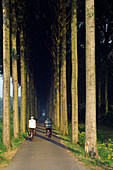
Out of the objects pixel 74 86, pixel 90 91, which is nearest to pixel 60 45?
pixel 74 86

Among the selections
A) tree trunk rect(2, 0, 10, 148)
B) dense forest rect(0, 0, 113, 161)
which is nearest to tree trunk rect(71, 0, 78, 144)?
dense forest rect(0, 0, 113, 161)

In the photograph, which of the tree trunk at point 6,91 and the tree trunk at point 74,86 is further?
the tree trunk at point 74,86

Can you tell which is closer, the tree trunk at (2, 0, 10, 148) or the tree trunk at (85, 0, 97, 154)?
the tree trunk at (85, 0, 97, 154)

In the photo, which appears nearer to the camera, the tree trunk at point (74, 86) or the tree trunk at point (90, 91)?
the tree trunk at point (90, 91)

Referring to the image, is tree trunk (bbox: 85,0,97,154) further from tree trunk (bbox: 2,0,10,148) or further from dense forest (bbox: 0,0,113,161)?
tree trunk (bbox: 2,0,10,148)

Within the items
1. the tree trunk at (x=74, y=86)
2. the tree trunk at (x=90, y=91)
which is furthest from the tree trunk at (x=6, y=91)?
the tree trunk at (x=90, y=91)

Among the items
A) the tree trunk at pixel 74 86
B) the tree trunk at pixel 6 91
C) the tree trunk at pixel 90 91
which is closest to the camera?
the tree trunk at pixel 90 91

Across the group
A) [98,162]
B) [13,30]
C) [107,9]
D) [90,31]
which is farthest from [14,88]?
[107,9]

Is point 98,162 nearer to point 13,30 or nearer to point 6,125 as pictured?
point 6,125

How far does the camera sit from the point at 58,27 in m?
38.3

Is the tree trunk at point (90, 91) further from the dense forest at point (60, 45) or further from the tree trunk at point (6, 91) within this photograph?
the tree trunk at point (6, 91)

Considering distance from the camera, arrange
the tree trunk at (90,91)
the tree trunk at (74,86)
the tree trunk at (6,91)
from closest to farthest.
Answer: the tree trunk at (90,91), the tree trunk at (6,91), the tree trunk at (74,86)

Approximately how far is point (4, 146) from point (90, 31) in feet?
27.7

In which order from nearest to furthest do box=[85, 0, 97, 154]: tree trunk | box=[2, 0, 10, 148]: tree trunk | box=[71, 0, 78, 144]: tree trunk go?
1. box=[85, 0, 97, 154]: tree trunk
2. box=[2, 0, 10, 148]: tree trunk
3. box=[71, 0, 78, 144]: tree trunk
